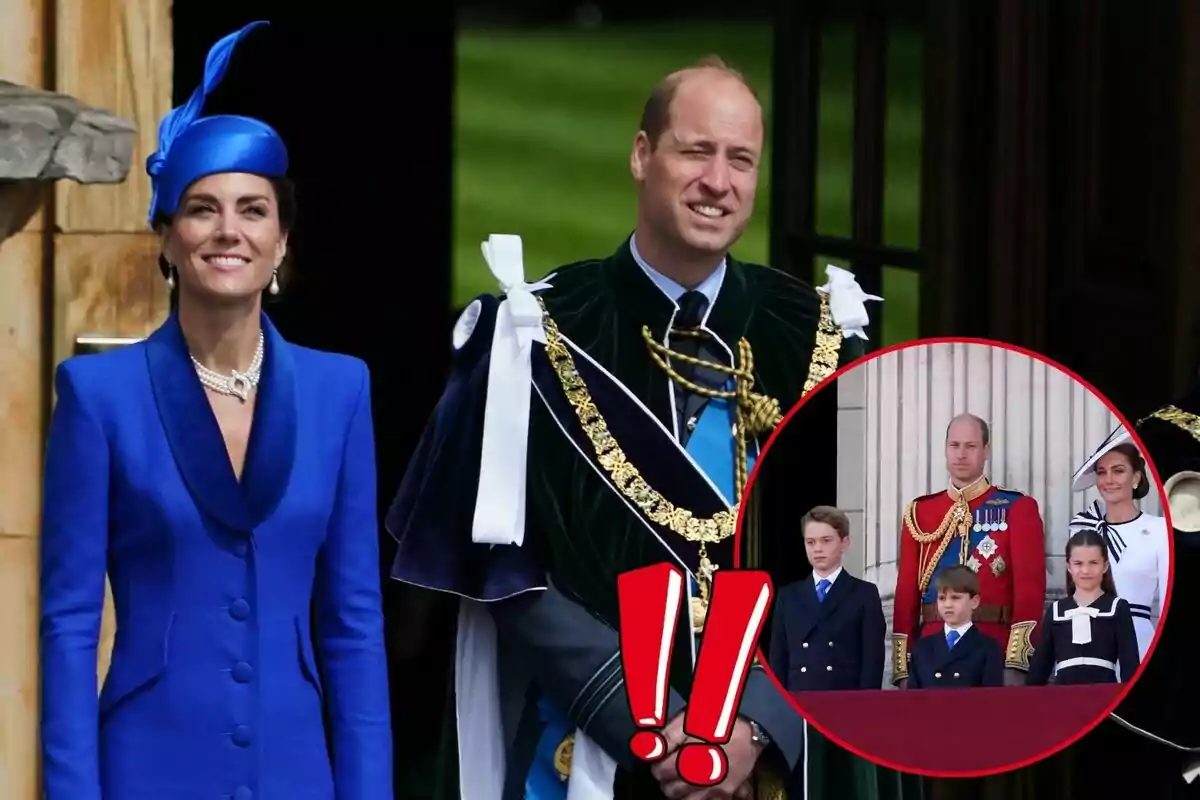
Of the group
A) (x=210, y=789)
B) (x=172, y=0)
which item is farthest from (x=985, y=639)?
(x=172, y=0)

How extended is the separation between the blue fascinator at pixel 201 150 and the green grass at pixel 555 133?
1.50 ft

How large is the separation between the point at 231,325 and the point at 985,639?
145cm

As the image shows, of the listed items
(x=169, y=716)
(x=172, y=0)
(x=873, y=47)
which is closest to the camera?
(x=169, y=716)

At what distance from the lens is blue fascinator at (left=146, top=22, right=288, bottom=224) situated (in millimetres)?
3895

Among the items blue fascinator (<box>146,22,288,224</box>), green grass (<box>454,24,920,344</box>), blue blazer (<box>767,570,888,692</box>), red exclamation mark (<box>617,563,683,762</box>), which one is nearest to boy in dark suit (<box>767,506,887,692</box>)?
blue blazer (<box>767,570,888,692</box>)

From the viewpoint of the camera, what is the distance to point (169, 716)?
3912mm

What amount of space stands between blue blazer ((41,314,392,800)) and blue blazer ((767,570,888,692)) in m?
0.79

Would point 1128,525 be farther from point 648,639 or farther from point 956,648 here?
point 648,639

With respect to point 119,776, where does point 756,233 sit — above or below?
above

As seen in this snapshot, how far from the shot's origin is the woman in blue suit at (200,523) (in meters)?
3.86

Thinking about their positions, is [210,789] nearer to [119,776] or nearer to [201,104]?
[119,776]

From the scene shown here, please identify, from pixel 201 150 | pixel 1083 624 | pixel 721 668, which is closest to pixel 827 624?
pixel 721 668

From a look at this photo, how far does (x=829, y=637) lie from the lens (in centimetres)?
444

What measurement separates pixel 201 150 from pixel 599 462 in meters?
0.86
